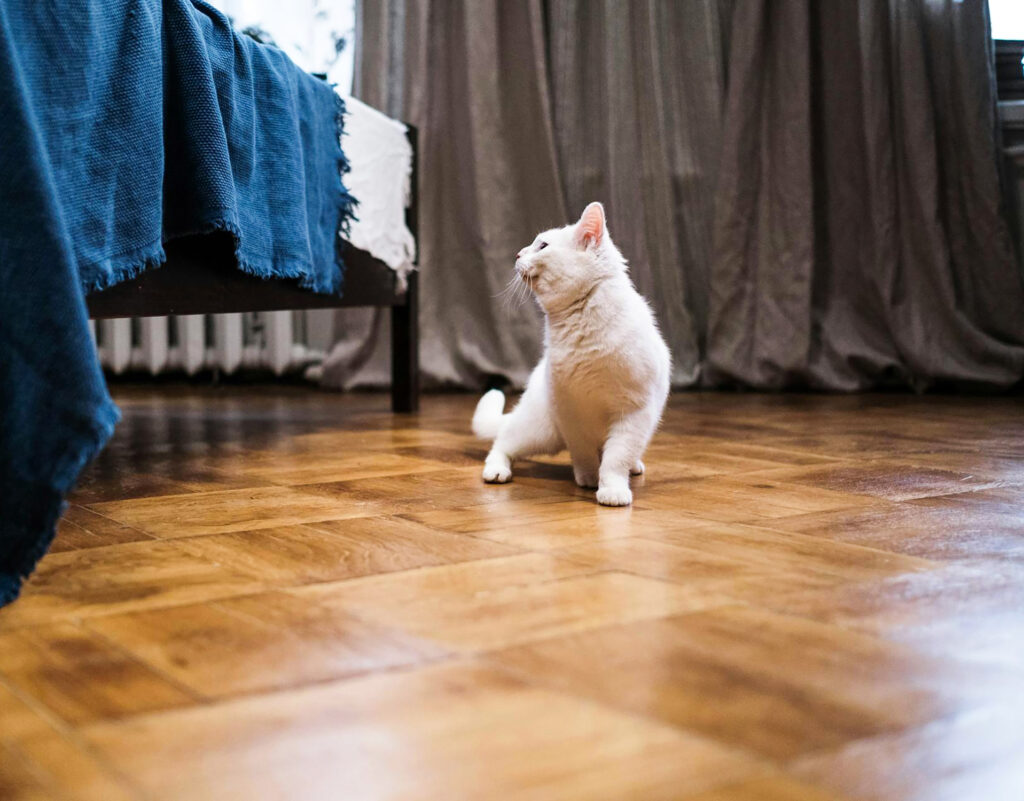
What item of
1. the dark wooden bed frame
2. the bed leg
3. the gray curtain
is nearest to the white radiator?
the gray curtain

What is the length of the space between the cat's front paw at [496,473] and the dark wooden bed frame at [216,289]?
0.52 meters

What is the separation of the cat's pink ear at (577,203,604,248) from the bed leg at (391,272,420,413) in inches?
45.5

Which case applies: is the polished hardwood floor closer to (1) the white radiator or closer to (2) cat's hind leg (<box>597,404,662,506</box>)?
(2) cat's hind leg (<box>597,404,662,506</box>)

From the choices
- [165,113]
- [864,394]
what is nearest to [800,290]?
[864,394]

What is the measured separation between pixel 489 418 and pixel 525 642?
93 centimetres

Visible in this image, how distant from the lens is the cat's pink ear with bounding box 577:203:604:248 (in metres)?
1.34

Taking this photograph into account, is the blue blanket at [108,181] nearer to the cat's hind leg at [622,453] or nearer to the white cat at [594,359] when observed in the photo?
the white cat at [594,359]

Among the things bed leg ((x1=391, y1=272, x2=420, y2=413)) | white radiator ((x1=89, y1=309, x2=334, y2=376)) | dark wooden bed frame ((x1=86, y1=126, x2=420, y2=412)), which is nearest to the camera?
dark wooden bed frame ((x1=86, y1=126, x2=420, y2=412))

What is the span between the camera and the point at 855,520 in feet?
3.68

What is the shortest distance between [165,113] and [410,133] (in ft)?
3.62

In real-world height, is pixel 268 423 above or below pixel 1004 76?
Answer: below

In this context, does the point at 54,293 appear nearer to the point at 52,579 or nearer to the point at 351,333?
the point at 52,579

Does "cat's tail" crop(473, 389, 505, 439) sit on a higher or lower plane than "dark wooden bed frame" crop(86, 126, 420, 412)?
lower

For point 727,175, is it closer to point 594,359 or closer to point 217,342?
point 217,342
